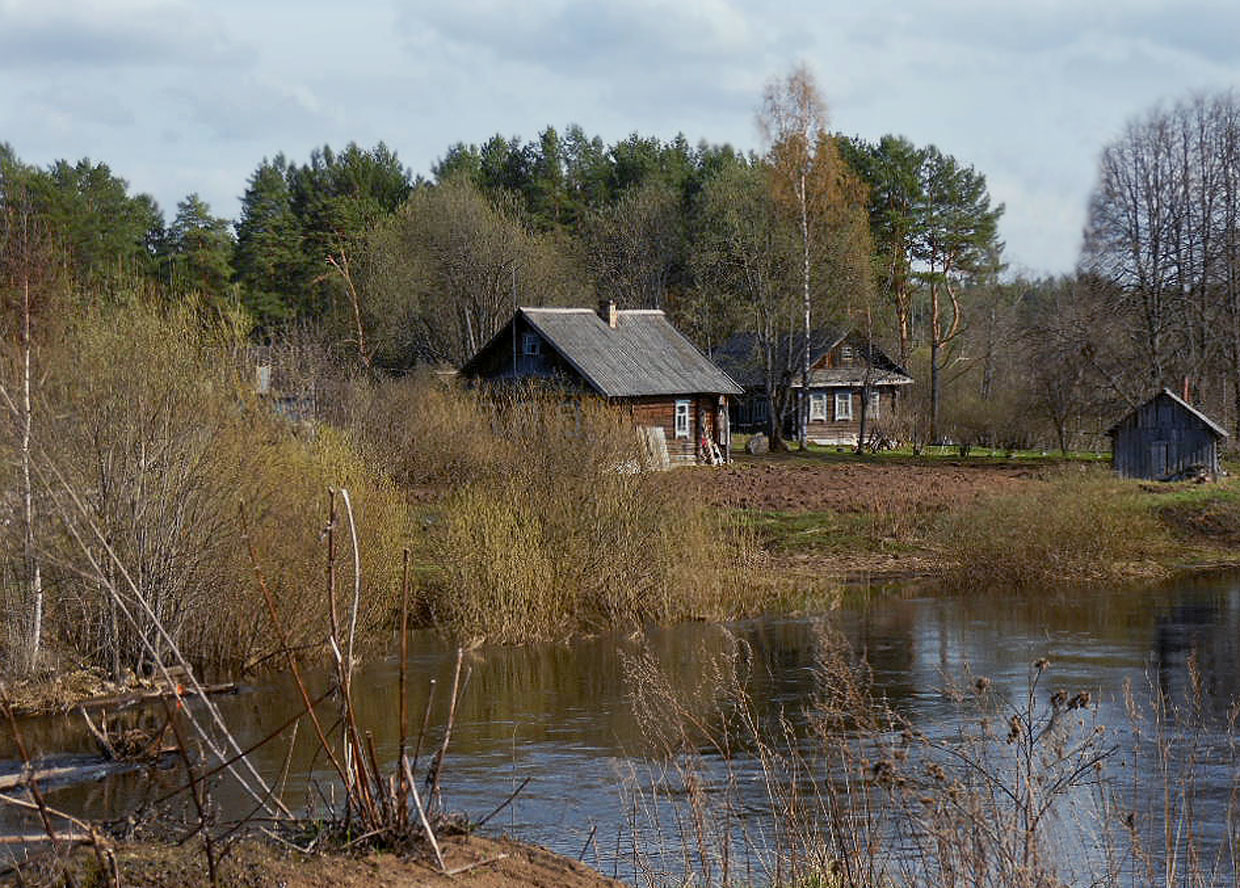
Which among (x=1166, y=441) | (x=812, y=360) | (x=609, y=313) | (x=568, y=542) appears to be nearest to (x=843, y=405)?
(x=812, y=360)

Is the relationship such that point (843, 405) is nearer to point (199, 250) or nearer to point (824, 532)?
point (199, 250)

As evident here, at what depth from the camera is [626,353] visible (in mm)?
42875

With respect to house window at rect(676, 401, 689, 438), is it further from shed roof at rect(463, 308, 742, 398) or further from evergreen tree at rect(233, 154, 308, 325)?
evergreen tree at rect(233, 154, 308, 325)

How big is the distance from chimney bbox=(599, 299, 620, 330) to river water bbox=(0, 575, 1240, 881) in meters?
20.9

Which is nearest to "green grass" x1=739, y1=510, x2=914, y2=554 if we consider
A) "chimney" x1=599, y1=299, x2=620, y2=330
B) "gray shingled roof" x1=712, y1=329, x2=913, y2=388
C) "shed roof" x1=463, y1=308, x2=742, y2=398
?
"shed roof" x1=463, y1=308, x2=742, y2=398

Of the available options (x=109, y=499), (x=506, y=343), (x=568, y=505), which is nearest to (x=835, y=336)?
(x=506, y=343)

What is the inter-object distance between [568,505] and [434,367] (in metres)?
32.6

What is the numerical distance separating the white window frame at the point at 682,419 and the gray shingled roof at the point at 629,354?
72 cm

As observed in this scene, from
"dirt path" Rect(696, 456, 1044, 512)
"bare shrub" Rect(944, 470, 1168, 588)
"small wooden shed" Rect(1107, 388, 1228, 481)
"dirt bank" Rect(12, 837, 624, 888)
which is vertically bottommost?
"dirt bank" Rect(12, 837, 624, 888)

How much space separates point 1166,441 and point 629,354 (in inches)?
616

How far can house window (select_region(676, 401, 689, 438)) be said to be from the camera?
143ft

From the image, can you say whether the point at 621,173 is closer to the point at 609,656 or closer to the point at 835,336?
the point at 835,336

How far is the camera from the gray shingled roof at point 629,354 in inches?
1618

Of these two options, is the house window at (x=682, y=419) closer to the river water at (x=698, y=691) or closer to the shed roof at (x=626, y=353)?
the shed roof at (x=626, y=353)
